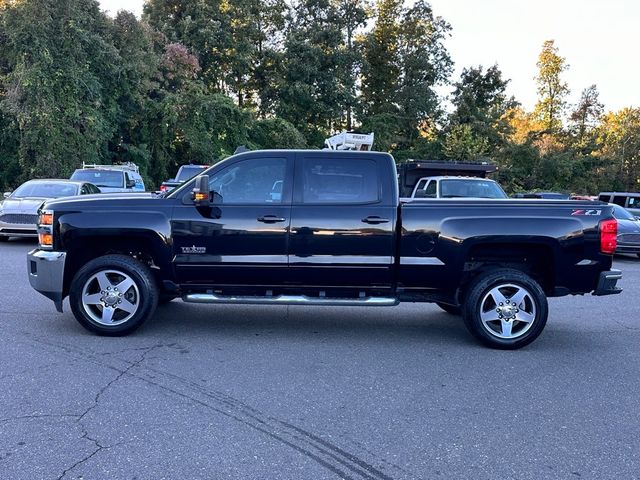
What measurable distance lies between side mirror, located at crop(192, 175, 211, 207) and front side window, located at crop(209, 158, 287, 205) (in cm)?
22

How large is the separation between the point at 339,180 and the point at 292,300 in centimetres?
137

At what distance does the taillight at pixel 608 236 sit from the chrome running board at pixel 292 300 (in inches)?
86.5

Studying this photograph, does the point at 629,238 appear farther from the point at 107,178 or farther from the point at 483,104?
the point at 483,104

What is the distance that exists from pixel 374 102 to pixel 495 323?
35.6 m

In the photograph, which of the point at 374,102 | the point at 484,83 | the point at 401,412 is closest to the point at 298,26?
the point at 374,102

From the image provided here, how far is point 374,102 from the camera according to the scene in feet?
130

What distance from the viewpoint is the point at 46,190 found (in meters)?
13.6

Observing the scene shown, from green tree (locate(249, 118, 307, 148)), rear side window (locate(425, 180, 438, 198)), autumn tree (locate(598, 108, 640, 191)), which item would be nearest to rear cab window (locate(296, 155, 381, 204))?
rear side window (locate(425, 180, 438, 198))

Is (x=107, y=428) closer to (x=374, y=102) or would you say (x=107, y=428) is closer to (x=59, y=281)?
(x=59, y=281)

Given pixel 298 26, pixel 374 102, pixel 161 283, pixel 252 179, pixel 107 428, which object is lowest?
pixel 107 428

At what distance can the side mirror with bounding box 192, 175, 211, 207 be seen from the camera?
5609mm

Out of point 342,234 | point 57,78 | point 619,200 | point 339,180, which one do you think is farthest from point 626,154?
point 342,234

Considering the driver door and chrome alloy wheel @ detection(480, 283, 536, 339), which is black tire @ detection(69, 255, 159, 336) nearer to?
the driver door

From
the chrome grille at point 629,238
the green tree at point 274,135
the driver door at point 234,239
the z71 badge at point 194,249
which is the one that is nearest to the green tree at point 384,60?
the green tree at point 274,135
